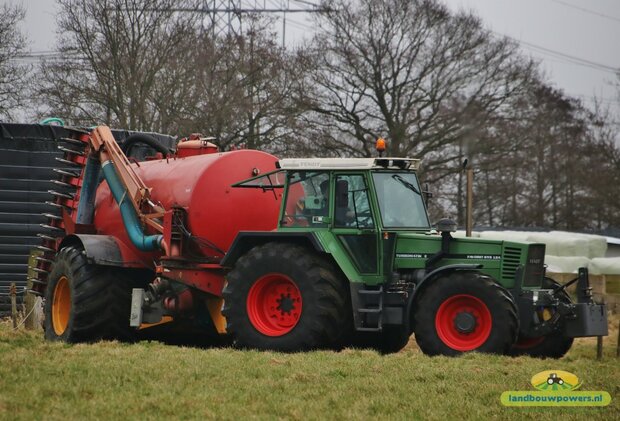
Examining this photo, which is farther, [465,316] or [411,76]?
[411,76]

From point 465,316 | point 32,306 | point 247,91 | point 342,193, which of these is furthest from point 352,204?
point 247,91

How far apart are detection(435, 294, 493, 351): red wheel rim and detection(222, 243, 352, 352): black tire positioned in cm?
128

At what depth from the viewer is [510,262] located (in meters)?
13.2

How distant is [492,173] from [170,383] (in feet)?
115

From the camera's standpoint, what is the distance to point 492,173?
4388 centimetres

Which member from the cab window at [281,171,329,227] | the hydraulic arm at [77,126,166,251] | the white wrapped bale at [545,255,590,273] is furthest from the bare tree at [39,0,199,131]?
the cab window at [281,171,329,227]

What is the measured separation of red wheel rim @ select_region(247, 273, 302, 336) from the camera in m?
13.5

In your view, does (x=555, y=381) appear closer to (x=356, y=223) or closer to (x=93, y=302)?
(x=356, y=223)

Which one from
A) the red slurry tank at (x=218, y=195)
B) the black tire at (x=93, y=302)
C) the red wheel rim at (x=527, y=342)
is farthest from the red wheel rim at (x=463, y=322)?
the black tire at (x=93, y=302)

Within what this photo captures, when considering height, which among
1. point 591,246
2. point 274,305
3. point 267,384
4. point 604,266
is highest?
point 591,246

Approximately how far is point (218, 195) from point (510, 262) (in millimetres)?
4097

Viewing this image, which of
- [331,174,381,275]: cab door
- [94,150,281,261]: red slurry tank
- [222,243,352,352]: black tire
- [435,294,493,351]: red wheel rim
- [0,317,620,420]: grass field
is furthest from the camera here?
[94,150,281,261]: red slurry tank

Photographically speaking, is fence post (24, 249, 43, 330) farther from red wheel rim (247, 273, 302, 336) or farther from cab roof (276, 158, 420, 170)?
cab roof (276, 158, 420, 170)

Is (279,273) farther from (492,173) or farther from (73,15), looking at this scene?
(492,173)
